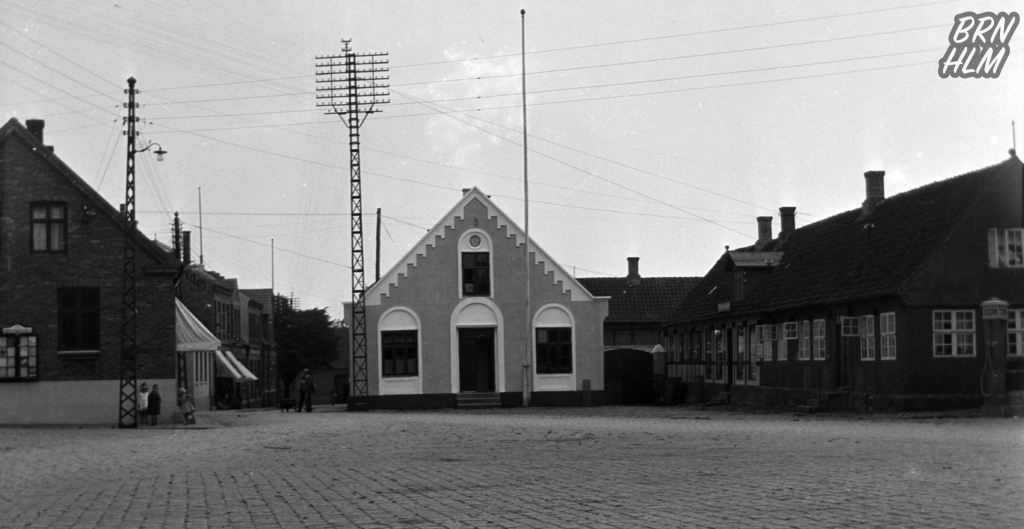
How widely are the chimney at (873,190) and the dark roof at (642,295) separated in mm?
29314

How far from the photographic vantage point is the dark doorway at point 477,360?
164 feet

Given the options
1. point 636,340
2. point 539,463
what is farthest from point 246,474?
point 636,340

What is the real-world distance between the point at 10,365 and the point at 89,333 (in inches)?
94.9

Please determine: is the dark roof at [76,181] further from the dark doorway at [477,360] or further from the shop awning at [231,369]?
the shop awning at [231,369]

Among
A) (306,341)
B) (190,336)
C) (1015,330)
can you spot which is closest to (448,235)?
(190,336)

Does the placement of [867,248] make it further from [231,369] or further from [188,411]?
[231,369]

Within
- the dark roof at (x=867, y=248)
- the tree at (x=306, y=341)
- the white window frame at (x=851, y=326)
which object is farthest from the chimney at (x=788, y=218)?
the tree at (x=306, y=341)

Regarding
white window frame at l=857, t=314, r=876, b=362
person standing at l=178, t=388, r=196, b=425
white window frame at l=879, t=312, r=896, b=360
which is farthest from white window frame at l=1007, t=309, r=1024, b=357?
person standing at l=178, t=388, r=196, b=425

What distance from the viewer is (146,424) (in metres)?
37.3

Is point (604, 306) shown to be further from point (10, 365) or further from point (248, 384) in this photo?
point (248, 384)

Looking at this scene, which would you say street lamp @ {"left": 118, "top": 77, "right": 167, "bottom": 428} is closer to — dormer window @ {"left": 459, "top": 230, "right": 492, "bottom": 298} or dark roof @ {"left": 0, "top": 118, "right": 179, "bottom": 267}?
dark roof @ {"left": 0, "top": 118, "right": 179, "bottom": 267}

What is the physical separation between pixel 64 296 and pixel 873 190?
27718 millimetres

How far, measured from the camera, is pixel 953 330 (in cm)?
3412

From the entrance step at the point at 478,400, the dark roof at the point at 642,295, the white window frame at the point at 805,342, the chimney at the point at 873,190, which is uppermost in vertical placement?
the chimney at the point at 873,190
